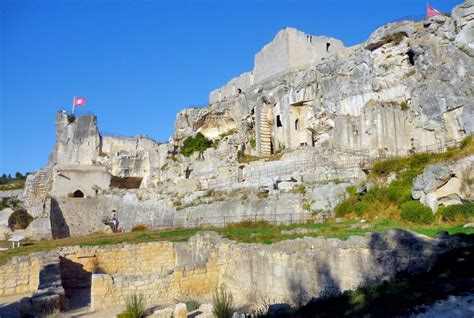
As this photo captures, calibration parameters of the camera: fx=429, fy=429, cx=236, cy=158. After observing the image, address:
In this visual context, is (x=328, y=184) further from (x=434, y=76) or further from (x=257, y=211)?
(x=434, y=76)

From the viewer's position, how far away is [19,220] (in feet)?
111

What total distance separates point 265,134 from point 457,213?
1267 inches

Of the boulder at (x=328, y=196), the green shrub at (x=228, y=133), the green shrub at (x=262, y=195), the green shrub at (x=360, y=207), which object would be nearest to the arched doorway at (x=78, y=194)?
the green shrub at (x=228, y=133)

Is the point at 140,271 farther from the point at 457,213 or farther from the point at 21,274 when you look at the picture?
the point at 457,213

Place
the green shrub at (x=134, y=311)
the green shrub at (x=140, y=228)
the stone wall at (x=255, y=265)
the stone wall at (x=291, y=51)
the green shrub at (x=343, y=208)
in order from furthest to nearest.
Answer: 1. the stone wall at (x=291, y=51)
2. the green shrub at (x=140, y=228)
3. the green shrub at (x=343, y=208)
4. the green shrub at (x=134, y=311)
5. the stone wall at (x=255, y=265)

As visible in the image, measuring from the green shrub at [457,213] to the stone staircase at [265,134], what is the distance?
1214 inches

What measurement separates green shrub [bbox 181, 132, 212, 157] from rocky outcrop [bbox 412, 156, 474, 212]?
120 feet

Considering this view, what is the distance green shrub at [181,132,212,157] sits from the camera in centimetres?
5103

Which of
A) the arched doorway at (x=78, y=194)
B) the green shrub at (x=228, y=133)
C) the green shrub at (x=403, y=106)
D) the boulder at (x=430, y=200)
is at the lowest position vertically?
the boulder at (x=430, y=200)

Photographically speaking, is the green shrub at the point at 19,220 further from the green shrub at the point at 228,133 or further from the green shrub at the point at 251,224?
the green shrub at the point at 228,133

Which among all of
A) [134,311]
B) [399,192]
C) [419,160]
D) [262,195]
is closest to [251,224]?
[262,195]

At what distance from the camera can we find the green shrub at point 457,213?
13.1m

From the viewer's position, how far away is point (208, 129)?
2144 inches

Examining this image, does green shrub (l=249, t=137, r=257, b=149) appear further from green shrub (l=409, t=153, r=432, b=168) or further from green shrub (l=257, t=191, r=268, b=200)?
green shrub (l=409, t=153, r=432, b=168)
